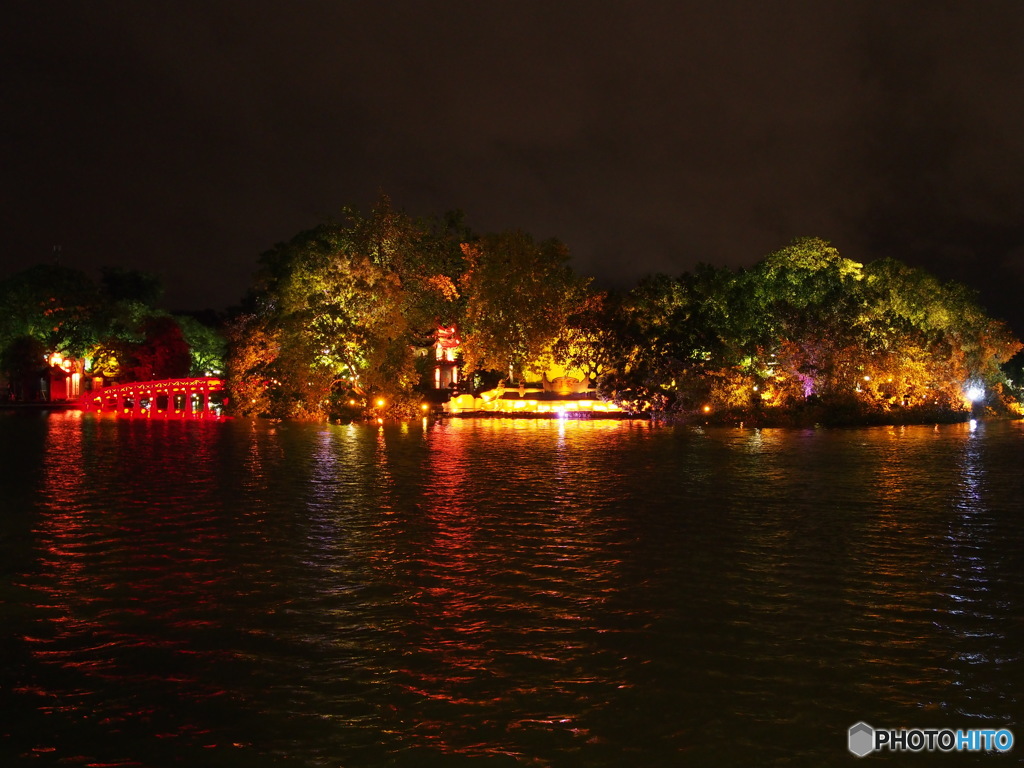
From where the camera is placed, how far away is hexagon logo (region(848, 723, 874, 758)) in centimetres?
730

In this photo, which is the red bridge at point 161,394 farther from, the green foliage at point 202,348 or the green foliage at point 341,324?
the green foliage at point 202,348

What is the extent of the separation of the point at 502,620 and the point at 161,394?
6086 centimetres

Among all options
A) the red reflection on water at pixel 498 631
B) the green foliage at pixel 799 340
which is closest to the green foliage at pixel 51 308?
the green foliage at pixel 799 340

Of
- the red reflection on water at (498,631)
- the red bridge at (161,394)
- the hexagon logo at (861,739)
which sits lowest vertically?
the hexagon logo at (861,739)

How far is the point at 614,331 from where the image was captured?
56.8 m

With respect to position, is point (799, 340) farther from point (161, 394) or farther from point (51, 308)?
point (51, 308)

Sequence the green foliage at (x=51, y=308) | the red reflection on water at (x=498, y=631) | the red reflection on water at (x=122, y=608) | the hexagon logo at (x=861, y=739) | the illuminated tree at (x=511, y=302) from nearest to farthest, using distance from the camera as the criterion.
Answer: the hexagon logo at (x=861, y=739)
the red reflection on water at (x=498, y=631)
the red reflection on water at (x=122, y=608)
the illuminated tree at (x=511, y=302)
the green foliage at (x=51, y=308)

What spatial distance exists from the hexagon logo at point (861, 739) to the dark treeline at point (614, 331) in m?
41.3

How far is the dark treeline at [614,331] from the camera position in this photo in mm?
49219

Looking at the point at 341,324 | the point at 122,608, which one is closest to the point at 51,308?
the point at 341,324

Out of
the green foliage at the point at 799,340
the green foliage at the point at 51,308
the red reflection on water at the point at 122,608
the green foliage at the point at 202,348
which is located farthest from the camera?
the green foliage at the point at 202,348

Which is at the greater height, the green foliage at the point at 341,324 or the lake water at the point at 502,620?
the green foliage at the point at 341,324

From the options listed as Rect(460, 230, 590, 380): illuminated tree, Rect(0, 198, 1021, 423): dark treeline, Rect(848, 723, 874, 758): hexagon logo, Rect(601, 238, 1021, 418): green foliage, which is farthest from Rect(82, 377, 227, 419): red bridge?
Rect(848, 723, 874, 758): hexagon logo

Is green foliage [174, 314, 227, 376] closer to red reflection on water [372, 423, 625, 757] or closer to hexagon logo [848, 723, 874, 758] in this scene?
red reflection on water [372, 423, 625, 757]
